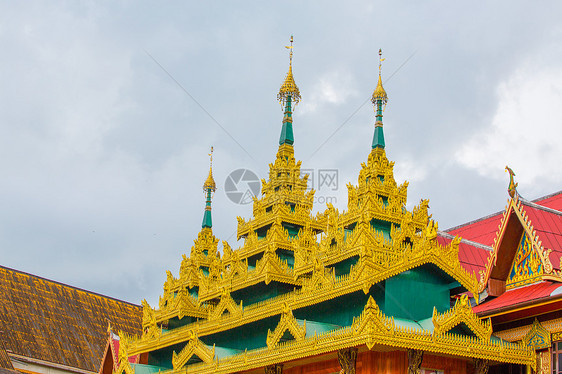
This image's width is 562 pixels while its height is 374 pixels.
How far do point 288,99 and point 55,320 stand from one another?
27673 millimetres

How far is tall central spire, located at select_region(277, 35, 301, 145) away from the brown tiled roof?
81.2 ft

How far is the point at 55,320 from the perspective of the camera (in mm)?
54438

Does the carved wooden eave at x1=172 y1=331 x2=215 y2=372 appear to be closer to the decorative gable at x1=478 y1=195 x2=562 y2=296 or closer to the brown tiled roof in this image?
the decorative gable at x1=478 y1=195 x2=562 y2=296

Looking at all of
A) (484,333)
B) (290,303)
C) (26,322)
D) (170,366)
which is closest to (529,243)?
(484,333)

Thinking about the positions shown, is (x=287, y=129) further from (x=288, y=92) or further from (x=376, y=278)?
(x=376, y=278)

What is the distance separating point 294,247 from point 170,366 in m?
9.99

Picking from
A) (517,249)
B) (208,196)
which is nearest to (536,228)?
(517,249)

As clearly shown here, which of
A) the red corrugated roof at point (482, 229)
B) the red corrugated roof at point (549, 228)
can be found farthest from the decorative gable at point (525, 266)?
the red corrugated roof at point (482, 229)

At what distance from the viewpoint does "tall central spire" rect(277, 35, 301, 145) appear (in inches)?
1362

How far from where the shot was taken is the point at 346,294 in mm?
25672

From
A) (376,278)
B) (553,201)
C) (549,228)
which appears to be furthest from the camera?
(553,201)

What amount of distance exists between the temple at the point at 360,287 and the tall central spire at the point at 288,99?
0.18 feet

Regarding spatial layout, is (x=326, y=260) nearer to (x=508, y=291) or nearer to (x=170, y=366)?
(x=508, y=291)

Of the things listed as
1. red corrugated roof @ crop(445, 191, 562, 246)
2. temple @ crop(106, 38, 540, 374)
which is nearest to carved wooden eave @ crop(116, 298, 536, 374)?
temple @ crop(106, 38, 540, 374)
